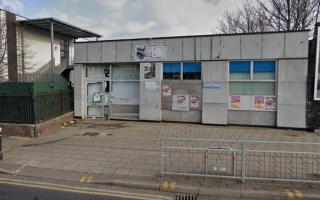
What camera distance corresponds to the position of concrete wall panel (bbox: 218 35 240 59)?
11383 millimetres

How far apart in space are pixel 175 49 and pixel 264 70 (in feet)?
14.1

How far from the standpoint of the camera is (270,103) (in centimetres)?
1126

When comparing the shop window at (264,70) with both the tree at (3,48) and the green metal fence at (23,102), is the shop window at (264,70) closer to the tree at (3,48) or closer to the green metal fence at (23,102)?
the green metal fence at (23,102)

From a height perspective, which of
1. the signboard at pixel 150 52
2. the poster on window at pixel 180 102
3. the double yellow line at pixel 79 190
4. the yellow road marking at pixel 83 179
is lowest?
the double yellow line at pixel 79 190

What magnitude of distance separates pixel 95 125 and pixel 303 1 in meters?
17.5

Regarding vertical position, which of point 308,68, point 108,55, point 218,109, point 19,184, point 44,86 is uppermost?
point 108,55

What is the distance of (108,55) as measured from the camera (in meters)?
13.2

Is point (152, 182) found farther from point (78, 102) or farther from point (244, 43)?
point (78, 102)

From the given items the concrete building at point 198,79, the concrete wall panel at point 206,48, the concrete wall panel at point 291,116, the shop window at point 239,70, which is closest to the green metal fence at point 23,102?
the concrete building at point 198,79

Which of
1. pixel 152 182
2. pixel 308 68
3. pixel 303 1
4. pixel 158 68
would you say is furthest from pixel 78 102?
pixel 303 1

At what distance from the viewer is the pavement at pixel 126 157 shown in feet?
16.3

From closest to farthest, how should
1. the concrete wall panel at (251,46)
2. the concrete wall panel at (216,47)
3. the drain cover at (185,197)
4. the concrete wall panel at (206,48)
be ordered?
the drain cover at (185,197)
the concrete wall panel at (251,46)
the concrete wall panel at (216,47)
the concrete wall panel at (206,48)

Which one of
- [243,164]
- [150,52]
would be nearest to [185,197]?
[243,164]

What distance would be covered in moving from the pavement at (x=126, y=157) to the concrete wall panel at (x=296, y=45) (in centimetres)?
336
